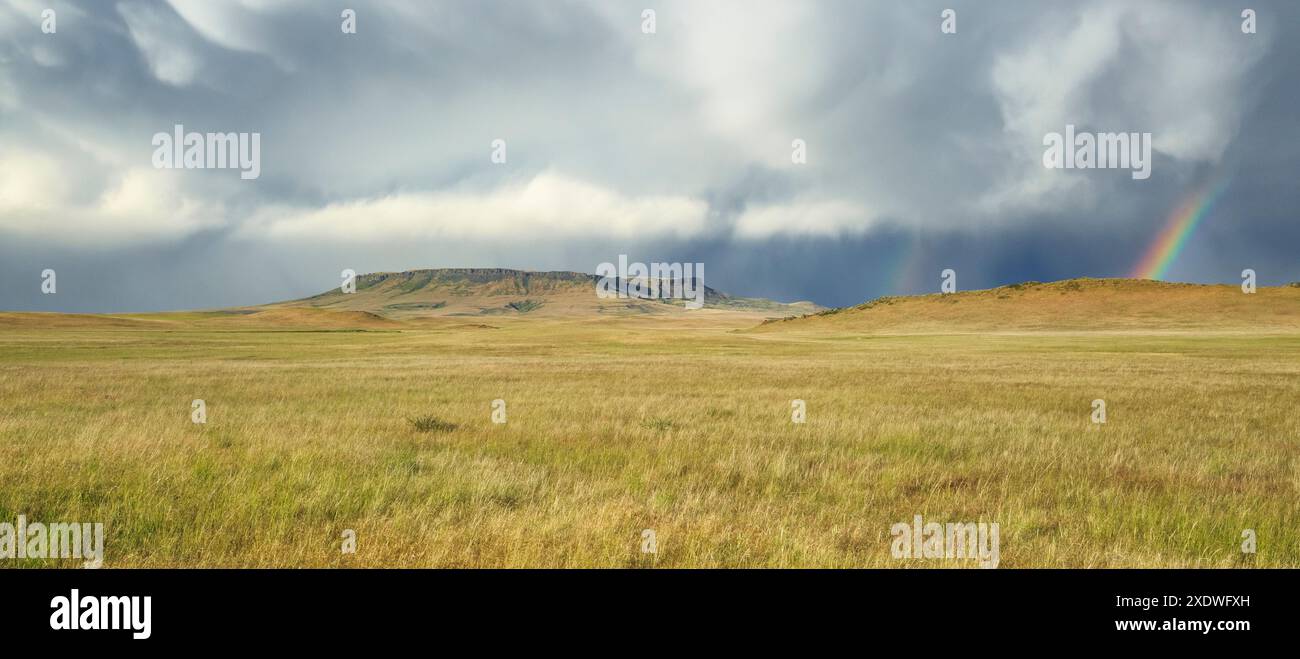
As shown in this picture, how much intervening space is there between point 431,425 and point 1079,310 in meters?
124

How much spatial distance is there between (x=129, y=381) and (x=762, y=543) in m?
27.5

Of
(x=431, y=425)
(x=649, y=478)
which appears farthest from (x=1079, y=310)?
(x=649, y=478)

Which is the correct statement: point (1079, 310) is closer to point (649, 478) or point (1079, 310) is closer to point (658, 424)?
point (658, 424)

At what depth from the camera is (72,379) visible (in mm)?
23141

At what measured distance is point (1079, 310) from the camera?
10556 cm

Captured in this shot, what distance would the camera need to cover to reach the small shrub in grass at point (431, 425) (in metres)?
12.6

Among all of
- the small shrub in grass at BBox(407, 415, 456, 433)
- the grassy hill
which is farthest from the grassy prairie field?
the grassy hill

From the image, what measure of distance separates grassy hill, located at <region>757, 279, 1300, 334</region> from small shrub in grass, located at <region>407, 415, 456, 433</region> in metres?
105
